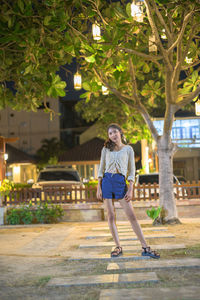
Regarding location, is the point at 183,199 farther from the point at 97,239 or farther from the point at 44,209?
the point at 97,239

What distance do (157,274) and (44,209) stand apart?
27.3ft

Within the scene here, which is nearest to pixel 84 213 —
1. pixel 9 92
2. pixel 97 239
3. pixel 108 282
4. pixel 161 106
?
pixel 97 239

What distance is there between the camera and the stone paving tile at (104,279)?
166 inches

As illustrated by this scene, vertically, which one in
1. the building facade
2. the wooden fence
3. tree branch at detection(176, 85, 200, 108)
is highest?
the building facade

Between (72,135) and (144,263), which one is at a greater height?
(72,135)

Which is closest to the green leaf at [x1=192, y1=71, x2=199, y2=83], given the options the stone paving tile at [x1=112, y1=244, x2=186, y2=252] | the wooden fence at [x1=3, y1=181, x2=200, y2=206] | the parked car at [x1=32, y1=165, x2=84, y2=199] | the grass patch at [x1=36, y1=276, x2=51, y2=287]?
the stone paving tile at [x1=112, y1=244, x2=186, y2=252]

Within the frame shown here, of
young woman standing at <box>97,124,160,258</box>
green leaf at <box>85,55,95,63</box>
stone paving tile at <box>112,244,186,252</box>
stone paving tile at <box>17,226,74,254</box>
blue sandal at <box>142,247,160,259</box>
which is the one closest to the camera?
blue sandal at <box>142,247,160,259</box>

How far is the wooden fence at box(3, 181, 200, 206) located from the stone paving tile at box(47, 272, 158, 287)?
8671 mm

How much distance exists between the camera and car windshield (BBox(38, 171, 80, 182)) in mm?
15625

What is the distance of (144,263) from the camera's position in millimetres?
5117

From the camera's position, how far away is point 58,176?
15.8m

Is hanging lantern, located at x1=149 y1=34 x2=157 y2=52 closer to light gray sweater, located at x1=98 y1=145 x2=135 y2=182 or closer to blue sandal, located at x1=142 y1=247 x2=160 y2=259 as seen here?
light gray sweater, located at x1=98 y1=145 x2=135 y2=182

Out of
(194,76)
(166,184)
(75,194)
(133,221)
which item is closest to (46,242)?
(133,221)

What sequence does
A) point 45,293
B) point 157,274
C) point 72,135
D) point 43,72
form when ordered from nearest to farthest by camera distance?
point 45,293 → point 157,274 → point 43,72 → point 72,135
